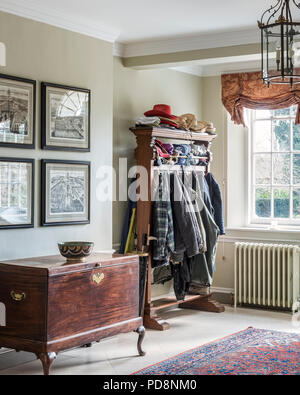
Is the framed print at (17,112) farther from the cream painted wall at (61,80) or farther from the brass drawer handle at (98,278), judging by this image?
the brass drawer handle at (98,278)

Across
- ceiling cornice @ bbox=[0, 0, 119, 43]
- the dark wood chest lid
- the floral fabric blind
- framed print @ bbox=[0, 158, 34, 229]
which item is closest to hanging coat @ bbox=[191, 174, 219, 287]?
the floral fabric blind

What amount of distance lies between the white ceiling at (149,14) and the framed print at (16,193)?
1114 millimetres

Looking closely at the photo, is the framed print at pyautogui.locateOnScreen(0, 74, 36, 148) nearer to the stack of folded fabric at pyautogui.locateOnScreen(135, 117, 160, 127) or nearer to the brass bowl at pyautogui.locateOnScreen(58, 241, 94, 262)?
the brass bowl at pyautogui.locateOnScreen(58, 241, 94, 262)

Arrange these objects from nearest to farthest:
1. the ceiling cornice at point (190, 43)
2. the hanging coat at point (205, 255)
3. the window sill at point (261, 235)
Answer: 1. the ceiling cornice at point (190, 43)
2. the hanging coat at point (205, 255)
3. the window sill at point (261, 235)

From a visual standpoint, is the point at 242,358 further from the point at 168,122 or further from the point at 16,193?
the point at 168,122

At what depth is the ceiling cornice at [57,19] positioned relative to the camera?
420cm

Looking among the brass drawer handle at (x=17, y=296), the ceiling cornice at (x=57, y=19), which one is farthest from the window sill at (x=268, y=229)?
the brass drawer handle at (x=17, y=296)

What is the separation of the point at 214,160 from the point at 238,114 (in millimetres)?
594

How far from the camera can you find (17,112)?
4.25 m

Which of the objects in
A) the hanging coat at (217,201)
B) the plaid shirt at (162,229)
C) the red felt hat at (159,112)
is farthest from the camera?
the hanging coat at (217,201)

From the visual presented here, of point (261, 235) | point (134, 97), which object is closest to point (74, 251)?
point (134, 97)

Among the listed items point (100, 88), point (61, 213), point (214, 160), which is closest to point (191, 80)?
point (214, 160)

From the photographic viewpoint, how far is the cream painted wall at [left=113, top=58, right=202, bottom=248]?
18.4ft
